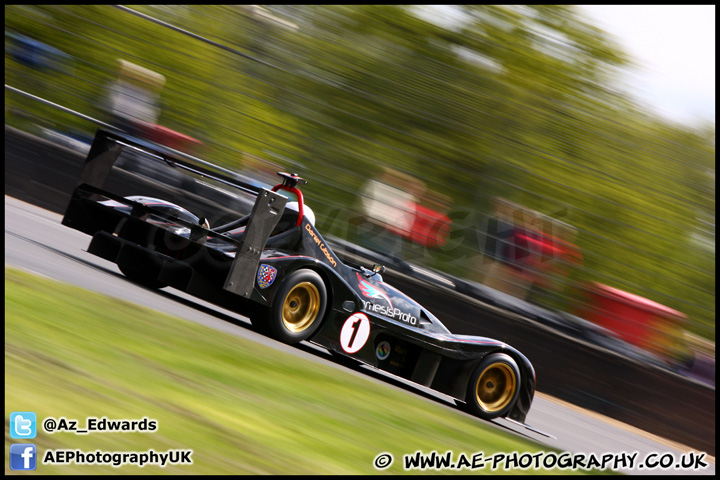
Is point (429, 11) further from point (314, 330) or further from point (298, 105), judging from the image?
point (314, 330)

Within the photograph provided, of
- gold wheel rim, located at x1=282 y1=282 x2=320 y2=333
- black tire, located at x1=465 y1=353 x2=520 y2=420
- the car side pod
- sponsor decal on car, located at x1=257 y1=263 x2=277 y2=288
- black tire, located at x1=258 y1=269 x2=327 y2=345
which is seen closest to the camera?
the car side pod

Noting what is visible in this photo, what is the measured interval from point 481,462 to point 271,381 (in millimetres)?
1452

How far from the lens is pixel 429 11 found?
13.8 m

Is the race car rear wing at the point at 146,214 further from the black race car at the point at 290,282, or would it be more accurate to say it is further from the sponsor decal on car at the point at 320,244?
the sponsor decal on car at the point at 320,244

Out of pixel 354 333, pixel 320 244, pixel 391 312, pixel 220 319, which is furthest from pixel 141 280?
pixel 391 312

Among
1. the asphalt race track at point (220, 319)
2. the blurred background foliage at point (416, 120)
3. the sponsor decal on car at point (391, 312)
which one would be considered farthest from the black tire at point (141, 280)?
the blurred background foliage at point (416, 120)

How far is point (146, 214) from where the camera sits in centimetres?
679

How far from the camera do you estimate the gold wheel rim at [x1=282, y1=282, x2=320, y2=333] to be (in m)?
6.73

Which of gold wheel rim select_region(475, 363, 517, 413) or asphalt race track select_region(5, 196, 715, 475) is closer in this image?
asphalt race track select_region(5, 196, 715, 475)

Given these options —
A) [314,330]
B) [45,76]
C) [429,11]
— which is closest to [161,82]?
[45,76]

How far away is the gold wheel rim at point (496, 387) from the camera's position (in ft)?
23.8

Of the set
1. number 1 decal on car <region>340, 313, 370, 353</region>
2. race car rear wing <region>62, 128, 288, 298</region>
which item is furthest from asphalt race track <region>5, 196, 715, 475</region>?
race car rear wing <region>62, 128, 288, 298</region>

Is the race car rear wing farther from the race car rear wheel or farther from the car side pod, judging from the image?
the race car rear wheel

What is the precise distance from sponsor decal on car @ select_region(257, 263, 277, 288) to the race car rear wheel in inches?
5.5
